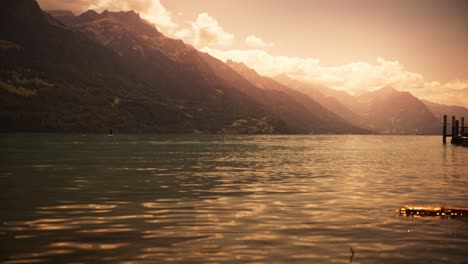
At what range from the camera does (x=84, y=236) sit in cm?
1973

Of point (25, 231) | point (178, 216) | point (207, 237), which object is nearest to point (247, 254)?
point (207, 237)

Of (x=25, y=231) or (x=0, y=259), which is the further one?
(x=25, y=231)

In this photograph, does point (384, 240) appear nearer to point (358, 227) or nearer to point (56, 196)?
point (358, 227)

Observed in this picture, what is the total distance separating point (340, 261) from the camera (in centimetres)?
1603

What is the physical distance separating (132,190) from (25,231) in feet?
53.2

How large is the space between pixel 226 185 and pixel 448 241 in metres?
24.4

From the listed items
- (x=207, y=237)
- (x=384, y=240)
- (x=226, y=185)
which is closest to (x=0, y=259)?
(x=207, y=237)

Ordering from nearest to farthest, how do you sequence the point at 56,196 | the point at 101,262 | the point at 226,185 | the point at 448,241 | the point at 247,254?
the point at 101,262 < the point at 247,254 < the point at 448,241 < the point at 56,196 < the point at 226,185

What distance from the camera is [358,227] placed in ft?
73.6

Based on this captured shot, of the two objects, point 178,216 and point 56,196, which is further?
point 56,196

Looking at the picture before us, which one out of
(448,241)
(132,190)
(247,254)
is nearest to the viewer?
(247,254)

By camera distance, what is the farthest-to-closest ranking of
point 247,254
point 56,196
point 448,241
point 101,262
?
point 56,196
point 448,241
point 247,254
point 101,262

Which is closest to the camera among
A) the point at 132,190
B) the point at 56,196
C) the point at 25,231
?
the point at 25,231

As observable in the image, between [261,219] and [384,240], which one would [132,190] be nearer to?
[261,219]
